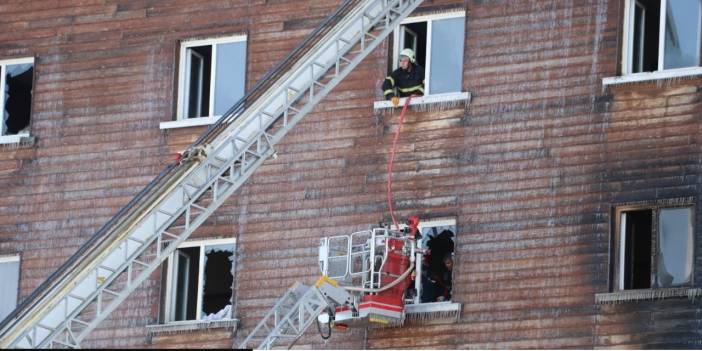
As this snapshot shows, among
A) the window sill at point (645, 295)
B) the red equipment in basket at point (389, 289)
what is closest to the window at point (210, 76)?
the red equipment in basket at point (389, 289)

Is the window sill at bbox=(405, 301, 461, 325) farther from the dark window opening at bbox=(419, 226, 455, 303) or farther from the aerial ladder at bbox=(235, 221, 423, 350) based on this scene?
the dark window opening at bbox=(419, 226, 455, 303)

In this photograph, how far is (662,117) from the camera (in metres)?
43.7

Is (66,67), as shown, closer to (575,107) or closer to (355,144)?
(355,144)

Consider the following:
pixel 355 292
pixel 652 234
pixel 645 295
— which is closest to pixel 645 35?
pixel 652 234

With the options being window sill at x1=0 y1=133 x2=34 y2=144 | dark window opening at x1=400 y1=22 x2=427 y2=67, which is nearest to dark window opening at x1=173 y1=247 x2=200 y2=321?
window sill at x1=0 y1=133 x2=34 y2=144

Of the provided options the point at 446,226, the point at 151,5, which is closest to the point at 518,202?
the point at 446,226

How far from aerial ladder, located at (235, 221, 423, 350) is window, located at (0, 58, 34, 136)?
6.91m

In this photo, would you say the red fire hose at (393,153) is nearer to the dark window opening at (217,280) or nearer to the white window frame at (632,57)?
the dark window opening at (217,280)

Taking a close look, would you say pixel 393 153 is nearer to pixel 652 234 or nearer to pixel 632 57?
pixel 632 57

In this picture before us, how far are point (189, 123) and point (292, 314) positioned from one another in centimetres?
485

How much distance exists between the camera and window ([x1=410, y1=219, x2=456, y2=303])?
148 feet

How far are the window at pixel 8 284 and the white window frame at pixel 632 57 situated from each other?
10798 millimetres

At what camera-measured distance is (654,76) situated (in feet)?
144

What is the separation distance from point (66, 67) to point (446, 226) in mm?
7805
